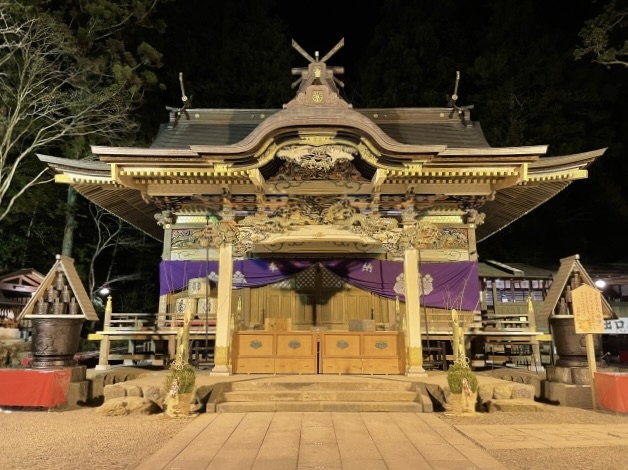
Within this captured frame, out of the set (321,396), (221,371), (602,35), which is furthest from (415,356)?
(602,35)

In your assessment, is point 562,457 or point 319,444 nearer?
point 562,457

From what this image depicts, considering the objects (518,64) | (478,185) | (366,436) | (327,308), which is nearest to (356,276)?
(327,308)

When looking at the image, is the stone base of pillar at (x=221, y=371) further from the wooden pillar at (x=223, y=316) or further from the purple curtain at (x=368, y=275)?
the purple curtain at (x=368, y=275)

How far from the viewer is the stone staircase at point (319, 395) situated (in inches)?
281

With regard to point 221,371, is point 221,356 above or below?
above

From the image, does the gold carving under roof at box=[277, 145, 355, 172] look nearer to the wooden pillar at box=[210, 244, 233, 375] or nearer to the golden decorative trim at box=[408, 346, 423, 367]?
the wooden pillar at box=[210, 244, 233, 375]

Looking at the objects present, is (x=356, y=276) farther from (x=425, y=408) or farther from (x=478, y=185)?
(x=425, y=408)

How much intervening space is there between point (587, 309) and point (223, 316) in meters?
6.79

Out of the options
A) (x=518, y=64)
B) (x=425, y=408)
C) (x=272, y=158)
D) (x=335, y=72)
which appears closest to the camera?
(x=425, y=408)

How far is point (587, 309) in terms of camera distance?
7.61 meters

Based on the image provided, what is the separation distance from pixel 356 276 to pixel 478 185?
4.11 meters

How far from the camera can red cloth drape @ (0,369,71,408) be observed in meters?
7.32

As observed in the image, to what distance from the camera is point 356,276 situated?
12.3m

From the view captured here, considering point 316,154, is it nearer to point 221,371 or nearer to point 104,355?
point 221,371
